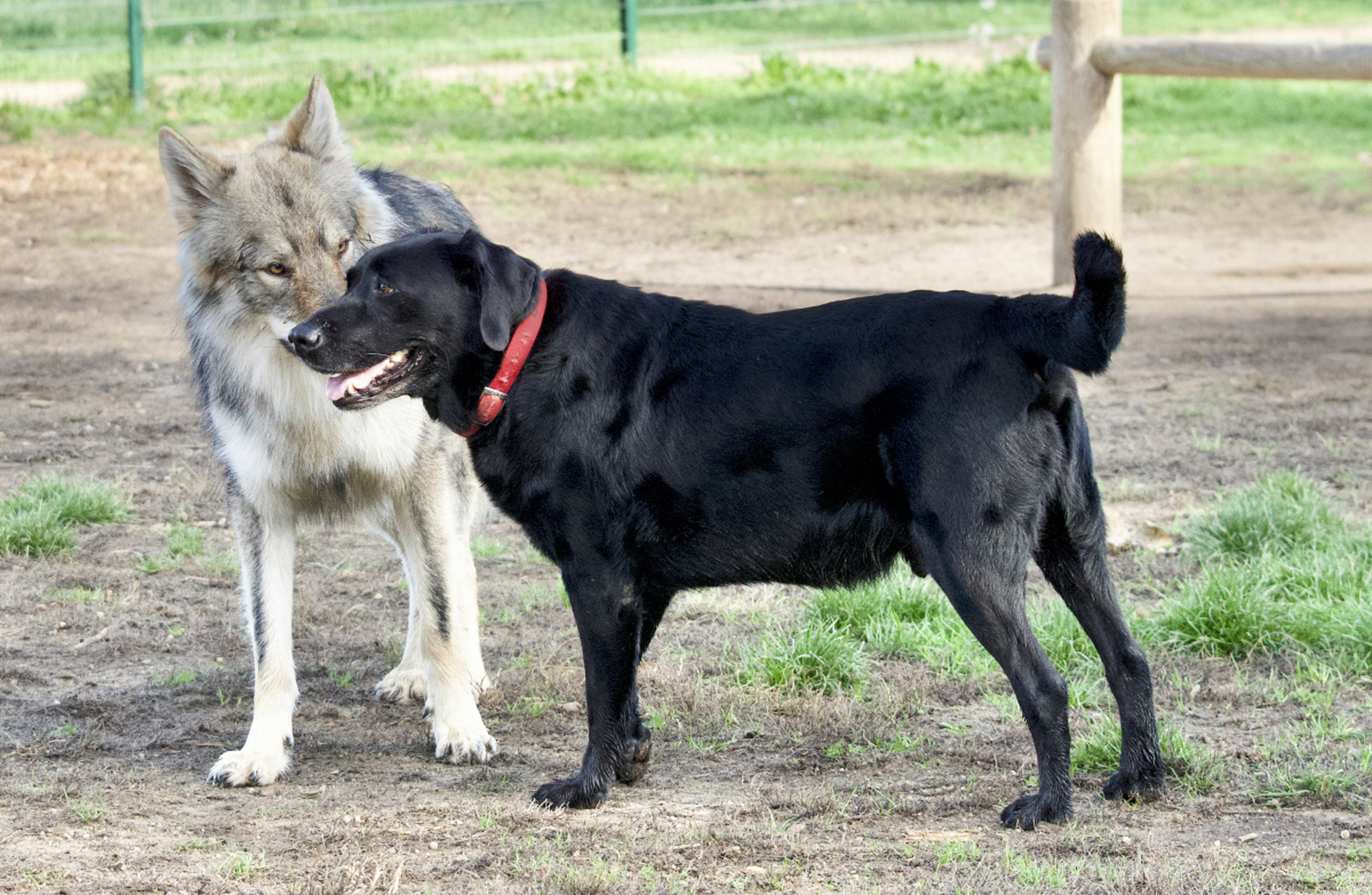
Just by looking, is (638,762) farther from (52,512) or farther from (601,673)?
(52,512)

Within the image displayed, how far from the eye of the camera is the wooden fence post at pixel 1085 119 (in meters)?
9.23

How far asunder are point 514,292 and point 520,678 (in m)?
1.65

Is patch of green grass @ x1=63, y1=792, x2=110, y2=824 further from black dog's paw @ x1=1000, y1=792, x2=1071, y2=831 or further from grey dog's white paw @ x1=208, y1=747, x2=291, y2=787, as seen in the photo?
black dog's paw @ x1=1000, y1=792, x2=1071, y2=831

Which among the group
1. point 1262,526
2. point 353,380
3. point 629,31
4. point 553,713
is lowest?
point 553,713

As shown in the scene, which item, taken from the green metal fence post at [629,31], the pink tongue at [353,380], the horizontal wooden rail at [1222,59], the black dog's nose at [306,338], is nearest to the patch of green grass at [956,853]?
the pink tongue at [353,380]

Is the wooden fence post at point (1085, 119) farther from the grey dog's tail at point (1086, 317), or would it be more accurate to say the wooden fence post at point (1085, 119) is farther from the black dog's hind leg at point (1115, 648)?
the grey dog's tail at point (1086, 317)

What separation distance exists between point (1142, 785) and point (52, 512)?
4.52 meters

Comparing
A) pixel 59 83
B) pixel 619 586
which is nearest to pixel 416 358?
pixel 619 586

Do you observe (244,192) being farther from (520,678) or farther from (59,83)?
(59,83)

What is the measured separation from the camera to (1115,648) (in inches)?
146

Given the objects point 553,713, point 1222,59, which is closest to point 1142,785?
point 553,713

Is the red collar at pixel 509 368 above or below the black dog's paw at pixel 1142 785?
above

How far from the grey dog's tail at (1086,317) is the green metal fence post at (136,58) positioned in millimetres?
14004

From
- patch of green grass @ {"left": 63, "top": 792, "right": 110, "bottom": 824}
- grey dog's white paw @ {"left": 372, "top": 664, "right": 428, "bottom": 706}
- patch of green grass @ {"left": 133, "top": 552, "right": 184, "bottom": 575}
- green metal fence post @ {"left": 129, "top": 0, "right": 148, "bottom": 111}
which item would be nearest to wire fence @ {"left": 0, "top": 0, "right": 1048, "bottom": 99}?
green metal fence post @ {"left": 129, "top": 0, "right": 148, "bottom": 111}
